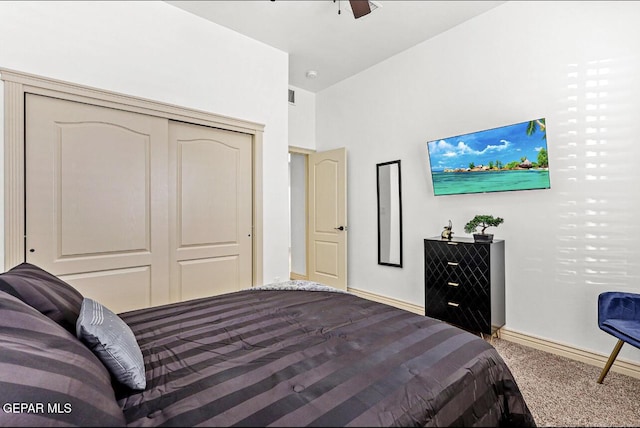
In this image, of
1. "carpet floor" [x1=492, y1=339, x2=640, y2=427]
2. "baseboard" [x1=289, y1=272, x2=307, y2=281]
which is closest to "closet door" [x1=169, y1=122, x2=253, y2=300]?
"baseboard" [x1=289, y1=272, x2=307, y2=281]

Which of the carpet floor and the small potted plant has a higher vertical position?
the small potted plant


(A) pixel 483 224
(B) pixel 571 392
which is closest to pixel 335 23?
(A) pixel 483 224

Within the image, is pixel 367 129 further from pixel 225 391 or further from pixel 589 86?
pixel 225 391

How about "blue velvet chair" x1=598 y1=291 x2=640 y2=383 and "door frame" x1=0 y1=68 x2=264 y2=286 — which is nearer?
"blue velvet chair" x1=598 y1=291 x2=640 y2=383

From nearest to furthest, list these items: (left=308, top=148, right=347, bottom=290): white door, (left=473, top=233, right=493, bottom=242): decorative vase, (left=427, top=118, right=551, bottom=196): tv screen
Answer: (left=427, top=118, right=551, bottom=196): tv screen
(left=473, top=233, right=493, bottom=242): decorative vase
(left=308, top=148, right=347, bottom=290): white door

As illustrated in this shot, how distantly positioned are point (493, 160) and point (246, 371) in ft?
9.04

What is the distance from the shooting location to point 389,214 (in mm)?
3883

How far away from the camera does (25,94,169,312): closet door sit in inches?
89.6

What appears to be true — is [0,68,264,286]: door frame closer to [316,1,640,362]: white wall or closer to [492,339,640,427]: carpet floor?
A: [316,1,640,362]: white wall

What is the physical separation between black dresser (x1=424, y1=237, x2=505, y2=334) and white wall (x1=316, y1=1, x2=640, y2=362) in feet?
0.91

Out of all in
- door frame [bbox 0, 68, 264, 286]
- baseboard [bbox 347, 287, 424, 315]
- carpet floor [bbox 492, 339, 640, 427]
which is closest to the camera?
carpet floor [bbox 492, 339, 640, 427]

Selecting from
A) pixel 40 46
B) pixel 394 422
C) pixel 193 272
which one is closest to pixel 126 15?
pixel 40 46

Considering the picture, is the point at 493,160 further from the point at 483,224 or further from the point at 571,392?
the point at 571,392

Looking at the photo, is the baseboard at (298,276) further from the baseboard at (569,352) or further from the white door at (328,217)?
the baseboard at (569,352)
